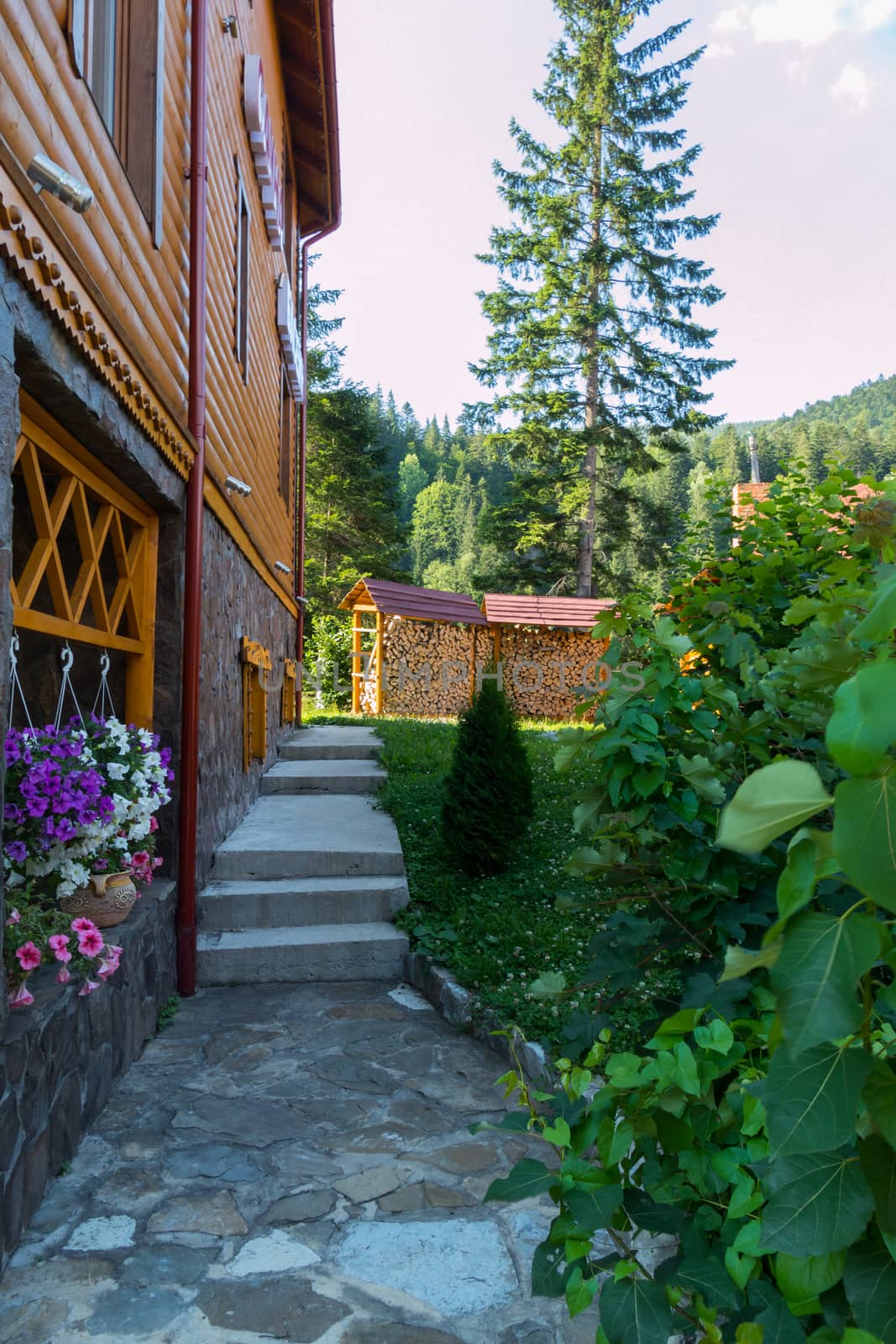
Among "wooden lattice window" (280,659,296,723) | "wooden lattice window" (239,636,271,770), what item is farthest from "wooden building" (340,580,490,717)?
"wooden lattice window" (239,636,271,770)

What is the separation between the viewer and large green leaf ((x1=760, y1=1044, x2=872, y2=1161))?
0.62 metres

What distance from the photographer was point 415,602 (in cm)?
1593

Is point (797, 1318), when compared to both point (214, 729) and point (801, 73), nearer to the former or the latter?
point (214, 729)

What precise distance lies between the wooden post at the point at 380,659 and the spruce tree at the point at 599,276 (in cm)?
603

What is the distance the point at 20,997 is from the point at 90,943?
12.2 inches

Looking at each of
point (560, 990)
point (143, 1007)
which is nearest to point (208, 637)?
point (143, 1007)

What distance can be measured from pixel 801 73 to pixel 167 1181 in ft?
33.4

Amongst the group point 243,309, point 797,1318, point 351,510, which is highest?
point 351,510

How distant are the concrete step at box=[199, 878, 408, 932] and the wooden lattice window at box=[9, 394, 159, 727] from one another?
1280 mm

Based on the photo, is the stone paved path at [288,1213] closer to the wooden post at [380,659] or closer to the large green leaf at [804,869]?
the large green leaf at [804,869]

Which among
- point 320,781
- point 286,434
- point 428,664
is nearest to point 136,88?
point 320,781

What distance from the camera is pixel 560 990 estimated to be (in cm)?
170

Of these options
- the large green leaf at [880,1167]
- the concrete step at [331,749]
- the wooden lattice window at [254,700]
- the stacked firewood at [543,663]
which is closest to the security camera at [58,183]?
the large green leaf at [880,1167]

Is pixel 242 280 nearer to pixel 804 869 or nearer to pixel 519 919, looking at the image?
pixel 519 919
